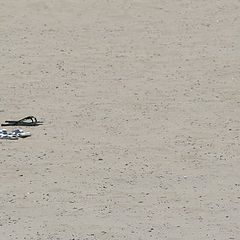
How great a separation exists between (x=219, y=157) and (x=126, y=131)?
1.27m

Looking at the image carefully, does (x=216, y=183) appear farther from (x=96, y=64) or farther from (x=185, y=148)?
(x=96, y=64)

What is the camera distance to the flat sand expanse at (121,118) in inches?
313

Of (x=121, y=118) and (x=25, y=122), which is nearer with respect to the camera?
(x=25, y=122)

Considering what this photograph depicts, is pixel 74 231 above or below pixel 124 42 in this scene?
above

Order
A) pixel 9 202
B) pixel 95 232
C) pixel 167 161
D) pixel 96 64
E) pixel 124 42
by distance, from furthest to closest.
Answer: pixel 124 42 → pixel 96 64 → pixel 167 161 → pixel 9 202 → pixel 95 232

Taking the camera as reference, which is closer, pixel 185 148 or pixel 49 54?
pixel 185 148

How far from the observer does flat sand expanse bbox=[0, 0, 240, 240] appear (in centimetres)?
795

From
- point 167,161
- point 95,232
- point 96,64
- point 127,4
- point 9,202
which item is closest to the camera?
point 95,232

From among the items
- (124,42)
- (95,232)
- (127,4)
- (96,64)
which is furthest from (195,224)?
(127,4)

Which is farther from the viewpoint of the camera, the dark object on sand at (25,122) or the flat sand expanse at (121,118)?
the dark object on sand at (25,122)

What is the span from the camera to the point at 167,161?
30.7 feet

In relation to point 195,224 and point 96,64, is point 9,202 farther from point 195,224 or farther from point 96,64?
point 96,64

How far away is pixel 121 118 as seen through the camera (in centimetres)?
1088

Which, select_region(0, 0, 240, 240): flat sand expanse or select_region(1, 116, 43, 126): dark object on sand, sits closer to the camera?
select_region(0, 0, 240, 240): flat sand expanse
